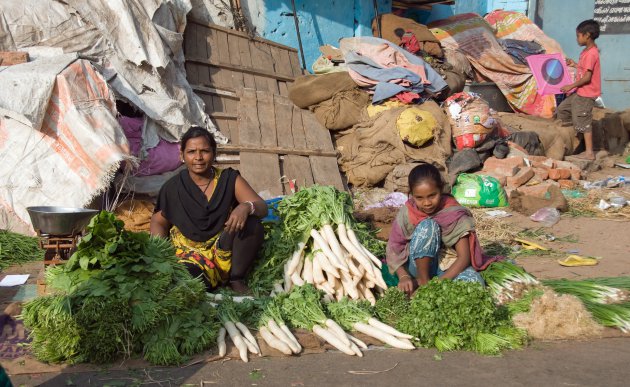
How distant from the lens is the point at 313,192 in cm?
456

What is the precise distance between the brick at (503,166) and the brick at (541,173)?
192mm

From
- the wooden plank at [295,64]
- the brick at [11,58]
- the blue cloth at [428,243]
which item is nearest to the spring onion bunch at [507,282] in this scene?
the blue cloth at [428,243]

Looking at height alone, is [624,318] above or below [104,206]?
below

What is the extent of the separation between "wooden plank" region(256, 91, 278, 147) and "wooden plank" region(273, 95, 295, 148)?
0.05 m

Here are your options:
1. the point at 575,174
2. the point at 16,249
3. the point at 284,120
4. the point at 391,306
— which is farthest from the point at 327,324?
the point at 575,174

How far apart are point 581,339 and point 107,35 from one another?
5.09m

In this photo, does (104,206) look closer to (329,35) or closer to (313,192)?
(313,192)

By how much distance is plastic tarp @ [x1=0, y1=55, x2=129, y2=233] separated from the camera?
17.4 ft

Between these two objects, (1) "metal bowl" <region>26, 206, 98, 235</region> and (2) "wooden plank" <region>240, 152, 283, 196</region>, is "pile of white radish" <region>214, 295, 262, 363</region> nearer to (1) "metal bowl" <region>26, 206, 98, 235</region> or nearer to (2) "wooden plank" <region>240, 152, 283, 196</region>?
(1) "metal bowl" <region>26, 206, 98, 235</region>

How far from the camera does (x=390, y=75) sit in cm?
810

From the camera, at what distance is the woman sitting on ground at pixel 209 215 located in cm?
421

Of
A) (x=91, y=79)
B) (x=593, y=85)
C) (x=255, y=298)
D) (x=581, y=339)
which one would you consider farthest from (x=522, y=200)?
(x=91, y=79)

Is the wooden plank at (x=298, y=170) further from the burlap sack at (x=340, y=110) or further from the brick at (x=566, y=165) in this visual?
the brick at (x=566, y=165)

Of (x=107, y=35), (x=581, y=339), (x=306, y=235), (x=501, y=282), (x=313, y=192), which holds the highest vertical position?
(x=107, y=35)
